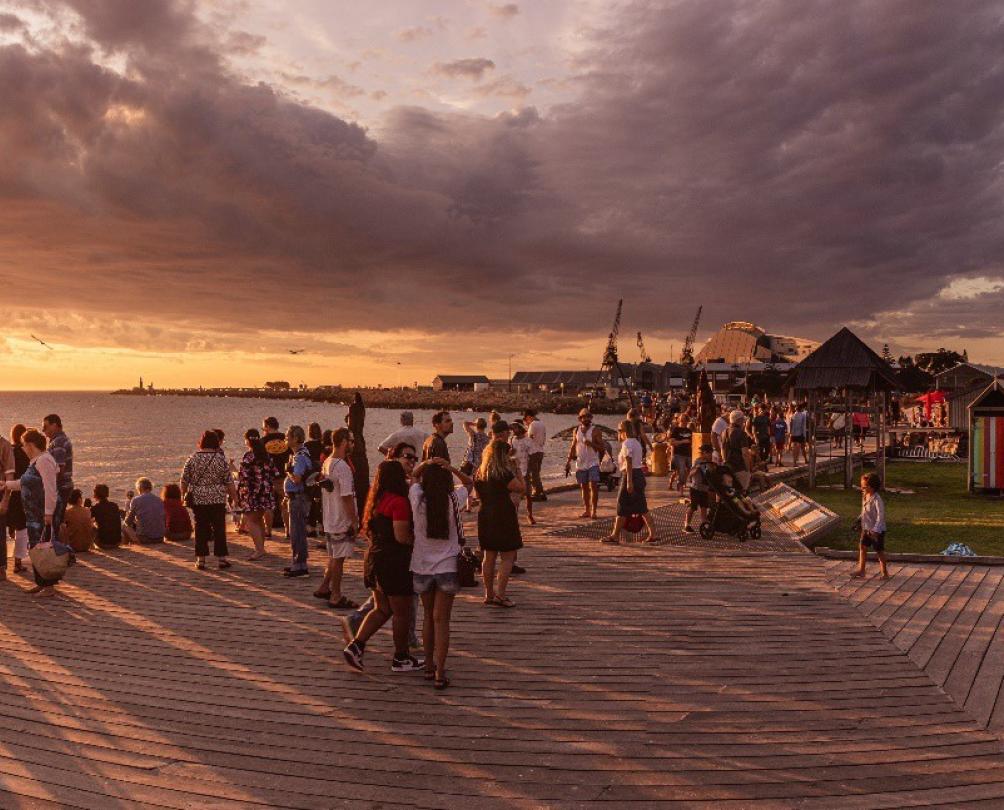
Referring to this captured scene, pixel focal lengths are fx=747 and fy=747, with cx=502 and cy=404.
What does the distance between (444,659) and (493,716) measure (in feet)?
2.24

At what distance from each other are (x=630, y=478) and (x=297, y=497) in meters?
4.77

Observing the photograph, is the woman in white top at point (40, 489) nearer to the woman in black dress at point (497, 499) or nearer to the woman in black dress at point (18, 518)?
the woman in black dress at point (18, 518)

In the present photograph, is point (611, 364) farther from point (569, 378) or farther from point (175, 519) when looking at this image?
point (175, 519)

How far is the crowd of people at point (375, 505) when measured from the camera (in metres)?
6.00

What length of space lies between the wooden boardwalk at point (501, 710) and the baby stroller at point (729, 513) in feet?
10.2

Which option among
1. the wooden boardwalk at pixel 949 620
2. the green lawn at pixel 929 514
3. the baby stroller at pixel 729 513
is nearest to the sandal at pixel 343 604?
the wooden boardwalk at pixel 949 620

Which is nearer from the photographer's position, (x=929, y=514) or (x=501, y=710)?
(x=501, y=710)

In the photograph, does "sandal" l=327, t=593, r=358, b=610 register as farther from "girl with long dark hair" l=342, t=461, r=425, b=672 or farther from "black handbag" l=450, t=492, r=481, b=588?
"girl with long dark hair" l=342, t=461, r=425, b=672

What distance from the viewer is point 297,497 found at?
956 cm

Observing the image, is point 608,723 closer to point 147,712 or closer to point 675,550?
point 147,712

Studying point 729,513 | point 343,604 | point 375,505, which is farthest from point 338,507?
point 729,513

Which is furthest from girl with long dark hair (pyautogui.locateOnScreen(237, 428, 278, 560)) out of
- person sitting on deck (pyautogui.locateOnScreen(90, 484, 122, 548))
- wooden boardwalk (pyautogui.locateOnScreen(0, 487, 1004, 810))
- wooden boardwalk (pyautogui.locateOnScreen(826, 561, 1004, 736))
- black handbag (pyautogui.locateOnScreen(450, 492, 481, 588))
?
wooden boardwalk (pyautogui.locateOnScreen(826, 561, 1004, 736))

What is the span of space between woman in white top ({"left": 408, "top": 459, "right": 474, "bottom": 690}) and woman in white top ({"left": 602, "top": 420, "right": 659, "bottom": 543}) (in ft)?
17.3

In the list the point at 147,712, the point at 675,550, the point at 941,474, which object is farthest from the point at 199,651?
the point at 941,474
